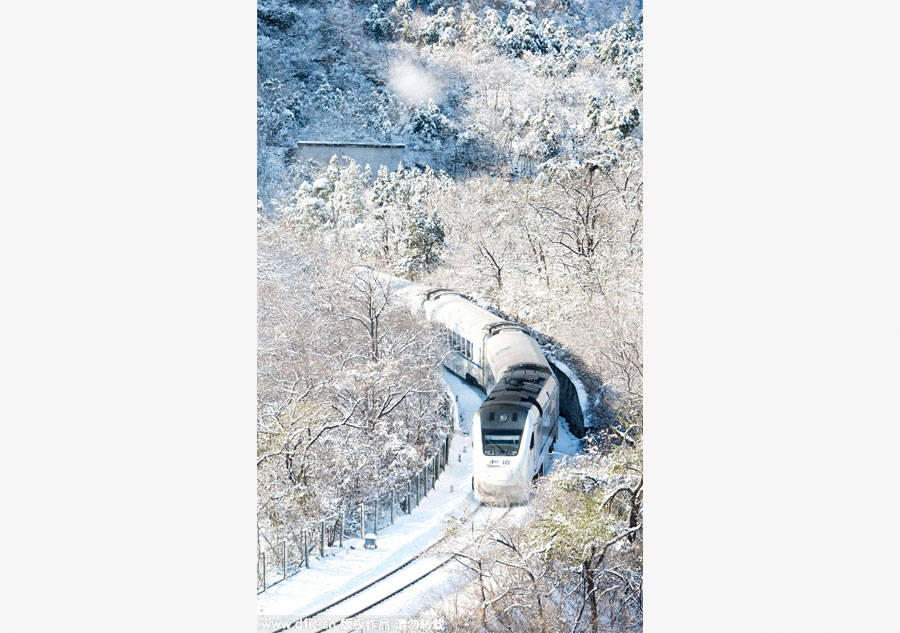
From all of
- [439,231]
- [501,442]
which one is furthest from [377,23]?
[501,442]

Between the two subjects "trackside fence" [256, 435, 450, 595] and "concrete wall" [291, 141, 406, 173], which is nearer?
"trackside fence" [256, 435, 450, 595]

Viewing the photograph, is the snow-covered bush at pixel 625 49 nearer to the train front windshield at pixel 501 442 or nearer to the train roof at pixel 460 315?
the train roof at pixel 460 315

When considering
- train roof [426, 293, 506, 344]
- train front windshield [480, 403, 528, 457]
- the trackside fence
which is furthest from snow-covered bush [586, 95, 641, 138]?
the trackside fence

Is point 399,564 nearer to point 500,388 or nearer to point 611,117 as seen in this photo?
point 500,388

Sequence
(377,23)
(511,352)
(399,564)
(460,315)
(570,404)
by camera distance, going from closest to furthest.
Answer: (399,564)
(570,404)
(511,352)
(460,315)
(377,23)

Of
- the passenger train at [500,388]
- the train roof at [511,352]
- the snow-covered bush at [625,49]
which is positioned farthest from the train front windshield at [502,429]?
the snow-covered bush at [625,49]

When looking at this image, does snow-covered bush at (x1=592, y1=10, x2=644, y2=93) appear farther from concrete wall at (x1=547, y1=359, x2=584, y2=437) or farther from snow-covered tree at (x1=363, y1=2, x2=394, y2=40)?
concrete wall at (x1=547, y1=359, x2=584, y2=437)
